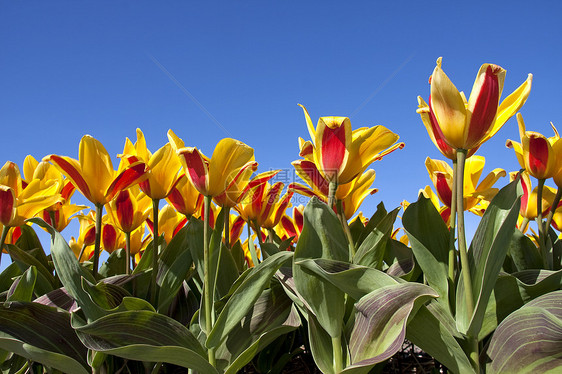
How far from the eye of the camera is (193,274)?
1.30 m

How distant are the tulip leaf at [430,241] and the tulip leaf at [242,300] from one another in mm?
296

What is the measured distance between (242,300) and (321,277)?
17 centimetres

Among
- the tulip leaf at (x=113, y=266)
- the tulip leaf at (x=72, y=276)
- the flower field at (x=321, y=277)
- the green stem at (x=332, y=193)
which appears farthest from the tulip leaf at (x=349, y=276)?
the tulip leaf at (x=113, y=266)

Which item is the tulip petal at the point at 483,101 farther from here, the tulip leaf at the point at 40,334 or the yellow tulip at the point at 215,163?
the tulip leaf at the point at 40,334

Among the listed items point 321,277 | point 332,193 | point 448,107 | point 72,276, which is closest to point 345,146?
point 332,193

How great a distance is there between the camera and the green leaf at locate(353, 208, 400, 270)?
3.33 ft

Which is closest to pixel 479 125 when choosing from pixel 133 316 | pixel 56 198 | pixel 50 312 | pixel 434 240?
pixel 434 240

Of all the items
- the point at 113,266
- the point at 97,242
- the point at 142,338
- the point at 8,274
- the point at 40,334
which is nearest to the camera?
the point at 142,338

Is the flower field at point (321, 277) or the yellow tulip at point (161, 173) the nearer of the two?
the flower field at point (321, 277)

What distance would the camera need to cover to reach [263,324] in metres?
1.02

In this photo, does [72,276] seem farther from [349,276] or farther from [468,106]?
[468,106]

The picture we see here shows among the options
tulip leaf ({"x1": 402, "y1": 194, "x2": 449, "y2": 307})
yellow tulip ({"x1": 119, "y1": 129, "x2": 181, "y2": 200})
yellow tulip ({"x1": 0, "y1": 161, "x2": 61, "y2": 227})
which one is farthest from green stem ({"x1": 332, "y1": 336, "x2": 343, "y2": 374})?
yellow tulip ({"x1": 0, "y1": 161, "x2": 61, "y2": 227})

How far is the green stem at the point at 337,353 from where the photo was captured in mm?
900

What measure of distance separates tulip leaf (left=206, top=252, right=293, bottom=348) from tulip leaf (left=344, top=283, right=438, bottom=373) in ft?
0.61
